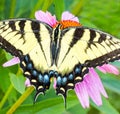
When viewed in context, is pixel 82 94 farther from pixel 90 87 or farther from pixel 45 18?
pixel 45 18

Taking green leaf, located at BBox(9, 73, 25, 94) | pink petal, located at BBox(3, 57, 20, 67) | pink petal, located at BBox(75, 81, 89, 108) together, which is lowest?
pink petal, located at BBox(75, 81, 89, 108)

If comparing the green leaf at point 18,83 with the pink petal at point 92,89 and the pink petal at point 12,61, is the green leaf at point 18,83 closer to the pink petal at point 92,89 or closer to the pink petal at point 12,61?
the pink petal at point 12,61

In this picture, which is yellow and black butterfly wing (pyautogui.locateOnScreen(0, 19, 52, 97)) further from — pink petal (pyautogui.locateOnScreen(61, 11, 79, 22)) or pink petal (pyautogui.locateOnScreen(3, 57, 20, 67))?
pink petal (pyautogui.locateOnScreen(61, 11, 79, 22))

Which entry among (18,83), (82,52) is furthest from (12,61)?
(82,52)

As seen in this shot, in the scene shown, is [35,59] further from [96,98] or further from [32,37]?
[96,98]


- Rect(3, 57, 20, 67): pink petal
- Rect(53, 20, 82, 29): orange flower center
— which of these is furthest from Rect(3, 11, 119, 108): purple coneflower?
Rect(53, 20, 82, 29): orange flower center

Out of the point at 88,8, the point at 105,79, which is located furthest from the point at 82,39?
the point at 88,8
